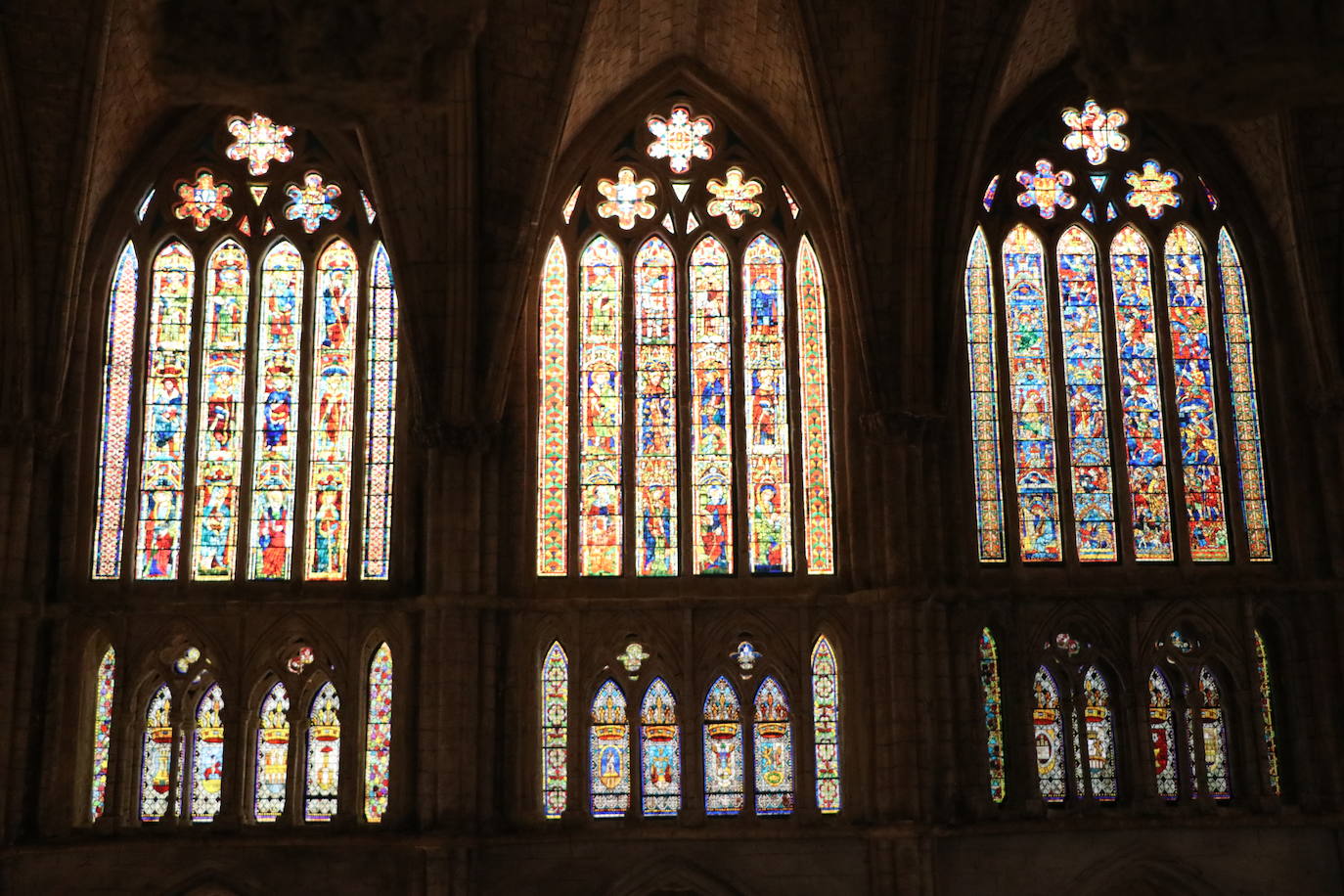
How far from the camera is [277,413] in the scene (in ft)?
56.0

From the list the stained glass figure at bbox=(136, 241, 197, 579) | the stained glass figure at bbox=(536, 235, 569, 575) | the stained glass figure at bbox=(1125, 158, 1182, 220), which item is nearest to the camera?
the stained glass figure at bbox=(136, 241, 197, 579)

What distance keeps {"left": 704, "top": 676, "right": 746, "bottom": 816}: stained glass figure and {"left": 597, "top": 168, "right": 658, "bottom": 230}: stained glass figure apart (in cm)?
526

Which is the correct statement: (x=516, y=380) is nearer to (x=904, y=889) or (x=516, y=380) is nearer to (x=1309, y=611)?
(x=904, y=889)

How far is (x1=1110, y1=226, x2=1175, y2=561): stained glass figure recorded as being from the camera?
17.0 m

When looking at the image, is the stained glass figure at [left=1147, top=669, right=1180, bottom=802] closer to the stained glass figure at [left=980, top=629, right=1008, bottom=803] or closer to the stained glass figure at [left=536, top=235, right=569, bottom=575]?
the stained glass figure at [left=980, top=629, right=1008, bottom=803]

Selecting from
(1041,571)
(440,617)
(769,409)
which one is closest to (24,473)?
(440,617)

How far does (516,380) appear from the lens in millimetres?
16953

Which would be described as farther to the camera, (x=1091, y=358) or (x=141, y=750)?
(x=1091, y=358)

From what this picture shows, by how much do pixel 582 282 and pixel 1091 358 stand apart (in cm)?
570

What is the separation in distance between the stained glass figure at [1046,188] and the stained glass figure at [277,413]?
816cm

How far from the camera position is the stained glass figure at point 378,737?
16.0m

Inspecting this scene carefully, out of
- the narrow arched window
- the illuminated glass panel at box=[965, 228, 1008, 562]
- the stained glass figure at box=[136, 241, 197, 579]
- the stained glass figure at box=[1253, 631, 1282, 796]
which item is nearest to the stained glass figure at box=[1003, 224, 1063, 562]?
the illuminated glass panel at box=[965, 228, 1008, 562]

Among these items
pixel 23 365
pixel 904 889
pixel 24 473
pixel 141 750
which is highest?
pixel 23 365

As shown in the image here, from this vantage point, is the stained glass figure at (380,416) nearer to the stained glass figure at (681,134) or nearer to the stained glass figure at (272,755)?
the stained glass figure at (272,755)
